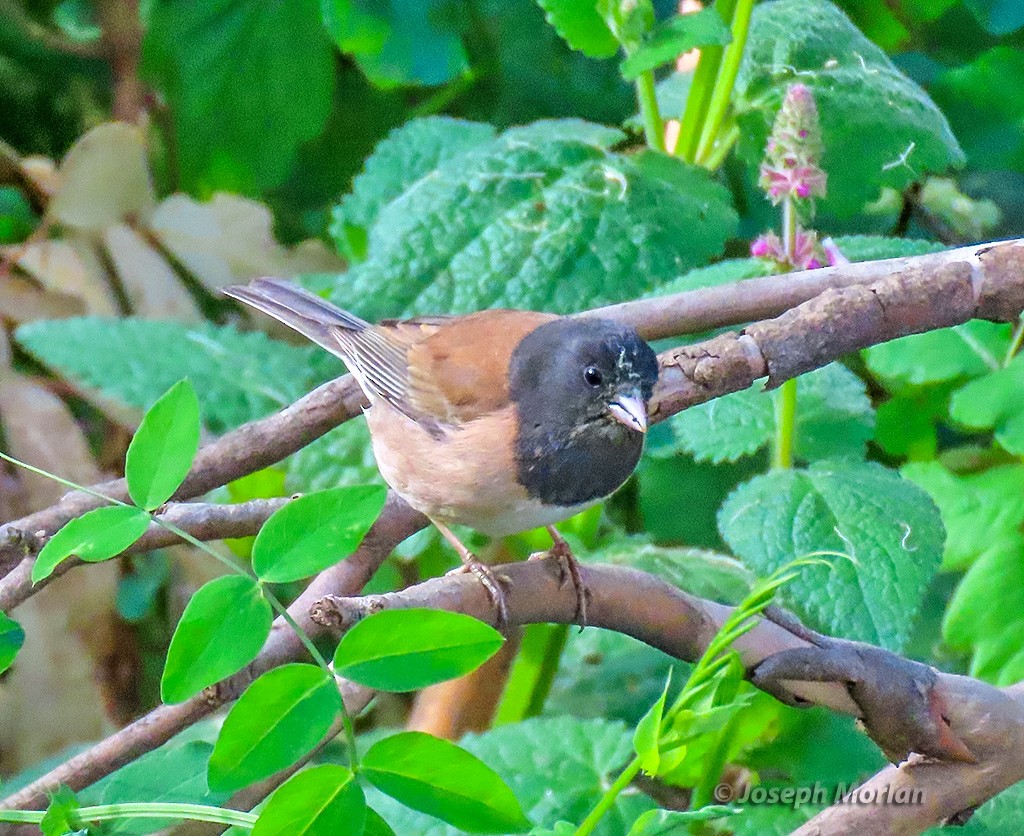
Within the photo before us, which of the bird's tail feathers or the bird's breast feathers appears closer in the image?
the bird's breast feathers

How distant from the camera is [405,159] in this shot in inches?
65.7

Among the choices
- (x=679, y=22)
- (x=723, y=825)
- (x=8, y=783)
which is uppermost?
(x=679, y=22)

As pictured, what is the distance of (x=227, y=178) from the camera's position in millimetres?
2131

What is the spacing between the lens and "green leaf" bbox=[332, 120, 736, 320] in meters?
1.35

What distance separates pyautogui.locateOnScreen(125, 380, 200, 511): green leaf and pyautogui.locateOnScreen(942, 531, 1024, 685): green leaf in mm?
920

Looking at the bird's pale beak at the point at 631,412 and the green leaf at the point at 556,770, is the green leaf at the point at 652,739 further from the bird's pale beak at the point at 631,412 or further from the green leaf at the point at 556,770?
the green leaf at the point at 556,770

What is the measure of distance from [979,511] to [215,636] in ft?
3.35

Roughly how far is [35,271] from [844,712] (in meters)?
1.54

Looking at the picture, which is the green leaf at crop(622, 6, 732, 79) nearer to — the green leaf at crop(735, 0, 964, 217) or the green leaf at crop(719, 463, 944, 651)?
the green leaf at crop(735, 0, 964, 217)

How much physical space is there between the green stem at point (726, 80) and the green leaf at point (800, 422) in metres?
0.33

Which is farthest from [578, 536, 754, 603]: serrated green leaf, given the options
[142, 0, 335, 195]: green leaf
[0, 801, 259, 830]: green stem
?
[142, 0, 335, 195]: green leaf

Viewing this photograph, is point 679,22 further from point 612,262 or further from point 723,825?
point 723,825

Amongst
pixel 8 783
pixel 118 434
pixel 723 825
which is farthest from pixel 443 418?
pixel 118 434

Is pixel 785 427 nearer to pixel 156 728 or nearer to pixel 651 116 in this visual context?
pixel 651 116
